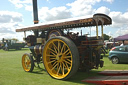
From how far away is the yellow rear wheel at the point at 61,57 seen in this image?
5316 mm

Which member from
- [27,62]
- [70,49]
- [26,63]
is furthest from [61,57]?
[26,63]

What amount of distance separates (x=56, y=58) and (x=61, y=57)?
0.79 feet

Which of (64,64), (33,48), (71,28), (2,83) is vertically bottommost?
(2,83)

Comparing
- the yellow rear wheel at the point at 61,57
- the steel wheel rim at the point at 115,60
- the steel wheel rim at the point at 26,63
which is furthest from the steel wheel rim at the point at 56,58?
the steel wheel rim at the point at 115,60

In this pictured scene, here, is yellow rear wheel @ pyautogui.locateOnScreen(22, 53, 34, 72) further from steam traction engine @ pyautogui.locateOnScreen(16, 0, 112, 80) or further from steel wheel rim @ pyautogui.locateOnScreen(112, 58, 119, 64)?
steel wheel rim @ pyautogui.locateOnScreen(112, 58, 119, 64)

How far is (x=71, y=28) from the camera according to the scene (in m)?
7.34

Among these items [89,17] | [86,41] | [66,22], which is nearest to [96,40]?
[86,41]

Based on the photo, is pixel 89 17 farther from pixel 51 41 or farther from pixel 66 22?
pixel 51 41

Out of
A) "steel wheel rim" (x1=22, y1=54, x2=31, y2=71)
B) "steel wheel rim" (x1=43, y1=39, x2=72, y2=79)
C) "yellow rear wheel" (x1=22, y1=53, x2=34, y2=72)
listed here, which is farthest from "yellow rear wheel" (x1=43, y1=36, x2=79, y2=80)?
"steel wheel rim" (x1=22, y1=54, x2=31, y2=71)

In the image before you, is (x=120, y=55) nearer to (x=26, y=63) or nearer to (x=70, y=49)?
(x=70, y=49)

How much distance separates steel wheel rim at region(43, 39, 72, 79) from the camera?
19.4 feet

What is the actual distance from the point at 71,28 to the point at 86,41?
1.57 metres

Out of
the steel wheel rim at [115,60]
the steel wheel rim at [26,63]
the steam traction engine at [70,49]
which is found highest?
the steam traction engine at [70,49]

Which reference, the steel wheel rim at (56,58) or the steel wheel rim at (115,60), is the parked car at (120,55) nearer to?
the steel wheel rim at (115,60)
